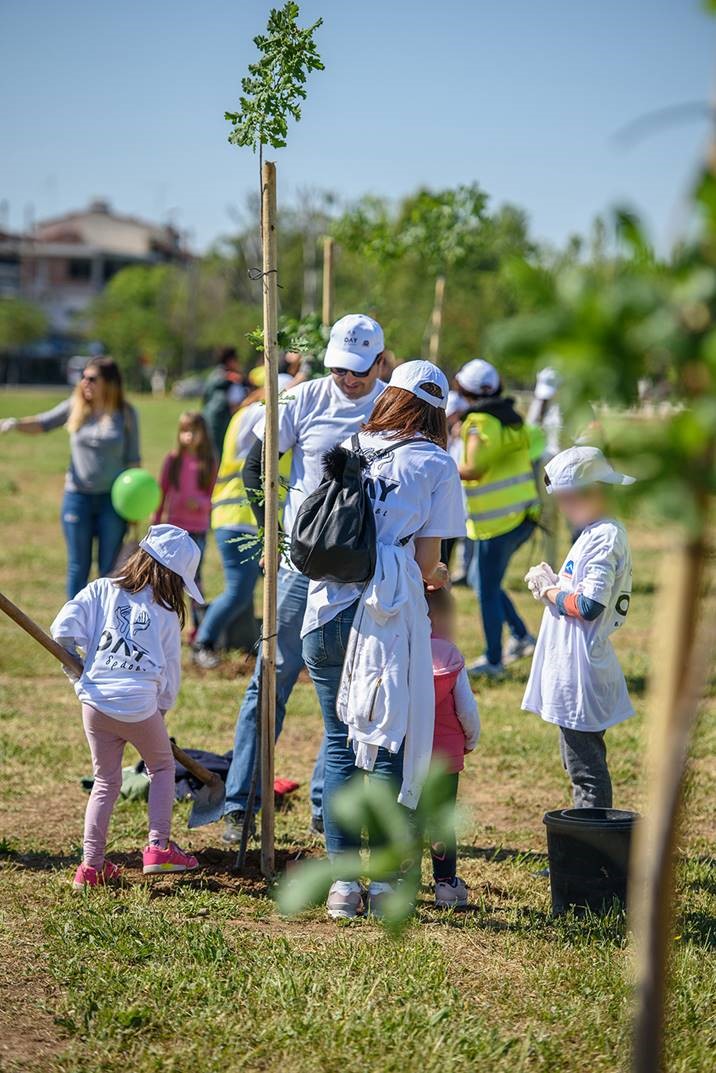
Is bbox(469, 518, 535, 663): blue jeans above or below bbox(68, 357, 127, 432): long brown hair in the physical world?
below

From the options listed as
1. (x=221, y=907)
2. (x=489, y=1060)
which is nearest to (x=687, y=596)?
(x=489, y=1060)

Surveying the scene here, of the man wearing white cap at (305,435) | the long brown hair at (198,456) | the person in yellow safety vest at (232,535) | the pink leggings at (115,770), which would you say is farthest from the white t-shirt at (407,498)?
the long brown hair at (198,456)

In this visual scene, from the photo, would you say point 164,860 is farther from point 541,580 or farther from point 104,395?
point 104,395

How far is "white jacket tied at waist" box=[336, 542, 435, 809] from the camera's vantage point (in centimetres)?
430

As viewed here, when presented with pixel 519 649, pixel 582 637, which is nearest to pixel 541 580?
pixel 582 637

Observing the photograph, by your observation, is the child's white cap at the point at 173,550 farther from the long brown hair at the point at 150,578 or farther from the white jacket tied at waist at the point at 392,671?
the white jacket tied at waist at the point at 392,671

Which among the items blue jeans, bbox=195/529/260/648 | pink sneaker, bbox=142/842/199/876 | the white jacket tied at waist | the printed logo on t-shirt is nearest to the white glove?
the white jacket tied at waist

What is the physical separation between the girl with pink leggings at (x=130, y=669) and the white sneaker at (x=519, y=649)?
4999 millimetres

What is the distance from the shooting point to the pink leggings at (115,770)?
488cm

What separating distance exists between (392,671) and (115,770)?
1.34 m

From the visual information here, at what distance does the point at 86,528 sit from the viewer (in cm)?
929

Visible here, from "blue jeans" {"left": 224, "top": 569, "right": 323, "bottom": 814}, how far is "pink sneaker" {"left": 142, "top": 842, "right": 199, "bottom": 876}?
0.47m

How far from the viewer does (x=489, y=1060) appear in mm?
3541

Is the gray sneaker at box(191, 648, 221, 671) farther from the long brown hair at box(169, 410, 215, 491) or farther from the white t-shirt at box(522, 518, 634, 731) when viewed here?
the white t-shirt at box(522, 518, 634, 731)
